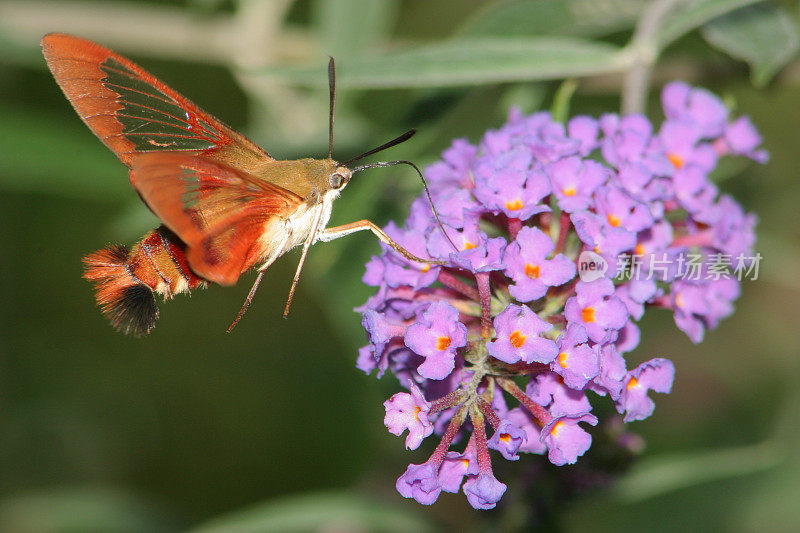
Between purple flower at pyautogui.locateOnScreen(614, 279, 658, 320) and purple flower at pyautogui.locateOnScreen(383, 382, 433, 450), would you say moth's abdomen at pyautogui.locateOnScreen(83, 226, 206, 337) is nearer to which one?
purple flower at pyautogui.locateOnScreen(383, 382, 433, 450)

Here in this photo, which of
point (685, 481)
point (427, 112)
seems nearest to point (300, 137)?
point (427, 112)

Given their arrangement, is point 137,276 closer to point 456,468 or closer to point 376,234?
point 376,234

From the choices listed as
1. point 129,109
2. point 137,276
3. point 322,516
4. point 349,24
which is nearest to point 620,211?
point 137,276

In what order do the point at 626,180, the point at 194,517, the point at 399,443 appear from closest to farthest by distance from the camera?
1. the point at 626,180
2. the point at 399,443
3. the point at 194,517

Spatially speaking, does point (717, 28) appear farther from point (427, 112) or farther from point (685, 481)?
point (685, 481)

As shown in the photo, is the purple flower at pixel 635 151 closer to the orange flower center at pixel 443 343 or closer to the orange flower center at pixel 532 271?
the orange flower center at pixel 532 271

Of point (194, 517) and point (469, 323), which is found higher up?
point (194, 517)
